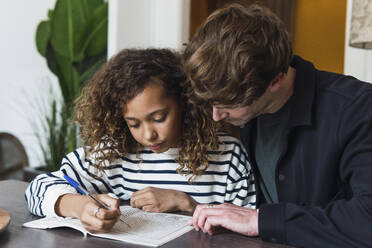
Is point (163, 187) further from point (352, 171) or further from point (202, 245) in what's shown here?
point (352, 171)

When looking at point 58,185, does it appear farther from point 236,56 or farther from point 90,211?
point 236,56

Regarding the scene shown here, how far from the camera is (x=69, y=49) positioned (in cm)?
324

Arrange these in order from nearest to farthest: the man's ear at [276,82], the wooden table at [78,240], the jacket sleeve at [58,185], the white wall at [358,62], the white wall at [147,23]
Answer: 1. the wooden table at [78,240]
2. the man's ear at [276,82]
3. the jacket sleeve at [58,185]
4. the white wall at [358,62]
5. the white wall at [147,23]

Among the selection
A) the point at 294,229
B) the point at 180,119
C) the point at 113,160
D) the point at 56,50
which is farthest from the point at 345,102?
the point at 56,50

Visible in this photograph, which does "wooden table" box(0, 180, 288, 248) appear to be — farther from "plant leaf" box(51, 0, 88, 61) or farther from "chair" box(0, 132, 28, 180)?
"chair" box(0, 132, 28, 180)

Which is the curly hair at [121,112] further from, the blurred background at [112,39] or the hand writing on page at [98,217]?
the blurred background at [112,39]

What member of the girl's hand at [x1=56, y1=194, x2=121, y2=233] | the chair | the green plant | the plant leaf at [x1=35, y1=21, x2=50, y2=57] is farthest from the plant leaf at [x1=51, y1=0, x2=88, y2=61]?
the girl's hand at [x1=56, y1=194, x2=121, y2=233]

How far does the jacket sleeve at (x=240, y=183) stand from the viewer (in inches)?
59.2

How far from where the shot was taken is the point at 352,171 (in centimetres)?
117

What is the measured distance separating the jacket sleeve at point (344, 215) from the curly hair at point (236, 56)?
0.26 meters

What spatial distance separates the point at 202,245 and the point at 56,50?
2.51 meters

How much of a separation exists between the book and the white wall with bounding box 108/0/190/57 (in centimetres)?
159

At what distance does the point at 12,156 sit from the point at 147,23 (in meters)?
1.67

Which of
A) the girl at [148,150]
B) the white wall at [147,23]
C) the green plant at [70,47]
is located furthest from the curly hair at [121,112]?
the green plant at [70,47]
